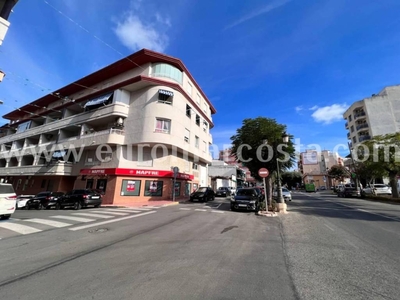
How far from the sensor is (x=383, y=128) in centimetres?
4066

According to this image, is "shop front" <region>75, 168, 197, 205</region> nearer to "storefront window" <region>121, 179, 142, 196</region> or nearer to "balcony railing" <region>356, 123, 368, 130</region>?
"storefront window" <region>121, 179, 142, 196</region>

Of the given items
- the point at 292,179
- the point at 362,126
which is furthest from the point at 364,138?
the point at 292,179

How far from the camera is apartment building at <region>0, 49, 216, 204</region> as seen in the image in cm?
1950

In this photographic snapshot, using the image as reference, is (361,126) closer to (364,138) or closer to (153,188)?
(364,138)

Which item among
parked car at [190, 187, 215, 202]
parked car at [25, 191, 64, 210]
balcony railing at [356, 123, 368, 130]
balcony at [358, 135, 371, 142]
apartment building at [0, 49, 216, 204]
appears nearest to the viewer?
parked car at [25, 191, 64, 210]

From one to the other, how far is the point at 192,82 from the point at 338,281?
84.3 feet

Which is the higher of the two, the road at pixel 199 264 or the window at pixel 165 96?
the window at pixel 165 96

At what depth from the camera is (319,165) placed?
81.4 metres

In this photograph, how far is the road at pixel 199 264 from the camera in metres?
3.10

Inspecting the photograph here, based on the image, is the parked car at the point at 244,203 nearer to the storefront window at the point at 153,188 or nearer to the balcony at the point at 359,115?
the storefront window at the point at 153,188

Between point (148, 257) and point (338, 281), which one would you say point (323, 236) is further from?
point (148, 257)

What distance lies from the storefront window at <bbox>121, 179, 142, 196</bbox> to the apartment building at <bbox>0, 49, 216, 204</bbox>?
96mm

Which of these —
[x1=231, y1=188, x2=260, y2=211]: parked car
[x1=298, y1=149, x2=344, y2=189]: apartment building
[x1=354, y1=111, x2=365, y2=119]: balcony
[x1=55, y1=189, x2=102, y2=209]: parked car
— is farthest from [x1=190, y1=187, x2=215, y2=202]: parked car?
[x1=298, y1=149, x2=344, y2=189]: apartment building

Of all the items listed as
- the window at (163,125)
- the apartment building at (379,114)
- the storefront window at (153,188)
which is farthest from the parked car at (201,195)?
the apartment building at (379,114)
